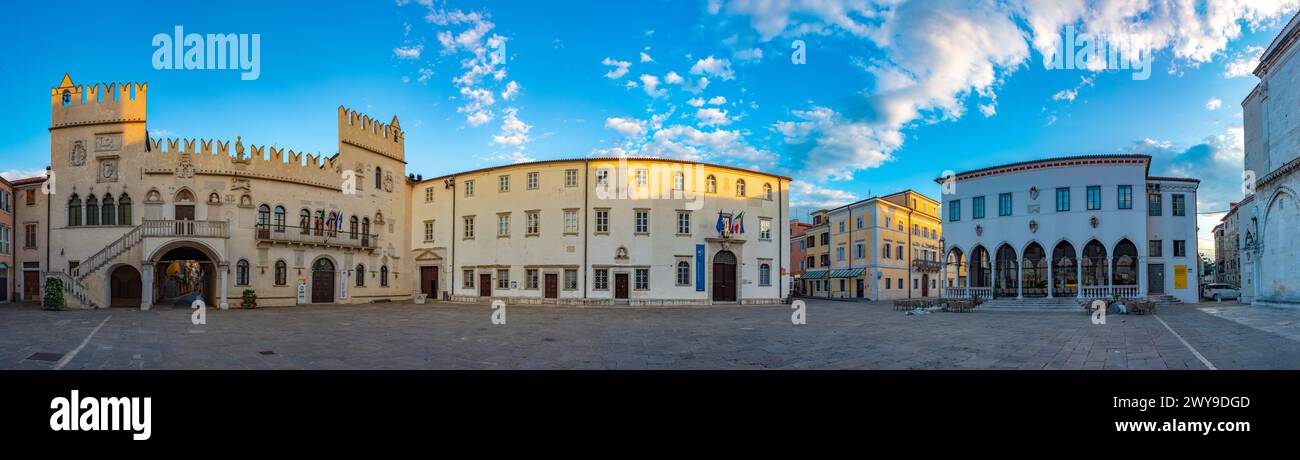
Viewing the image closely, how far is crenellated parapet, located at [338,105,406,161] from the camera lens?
111 feet

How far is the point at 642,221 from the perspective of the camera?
3347 centimetres

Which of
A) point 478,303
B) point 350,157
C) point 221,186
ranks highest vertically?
→ point 350,157

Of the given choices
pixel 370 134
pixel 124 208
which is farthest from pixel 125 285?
pixel 370 134

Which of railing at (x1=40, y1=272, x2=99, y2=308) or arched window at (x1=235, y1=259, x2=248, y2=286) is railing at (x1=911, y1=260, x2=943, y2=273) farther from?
railing at (x1=40, y1=272, x2=99, y2=308)

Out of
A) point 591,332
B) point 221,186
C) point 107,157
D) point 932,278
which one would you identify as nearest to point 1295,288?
point 591,332

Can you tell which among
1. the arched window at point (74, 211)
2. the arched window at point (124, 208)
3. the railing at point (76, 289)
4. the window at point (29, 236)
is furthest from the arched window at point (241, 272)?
the window at point (29, 236)

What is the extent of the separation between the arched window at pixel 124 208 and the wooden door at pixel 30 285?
7889 mm

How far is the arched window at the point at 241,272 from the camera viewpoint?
96.5 feet

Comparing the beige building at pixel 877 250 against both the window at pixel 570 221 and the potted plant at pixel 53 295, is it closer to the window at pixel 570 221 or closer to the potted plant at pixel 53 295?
the window at pixel 570 221

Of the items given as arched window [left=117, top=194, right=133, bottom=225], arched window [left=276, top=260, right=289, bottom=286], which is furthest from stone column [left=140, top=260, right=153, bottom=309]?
arched window [left=276, top=260, right=289, bottom=286]

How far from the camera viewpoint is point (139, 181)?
2870 centimetres

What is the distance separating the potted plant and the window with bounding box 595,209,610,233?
25.0 meters
